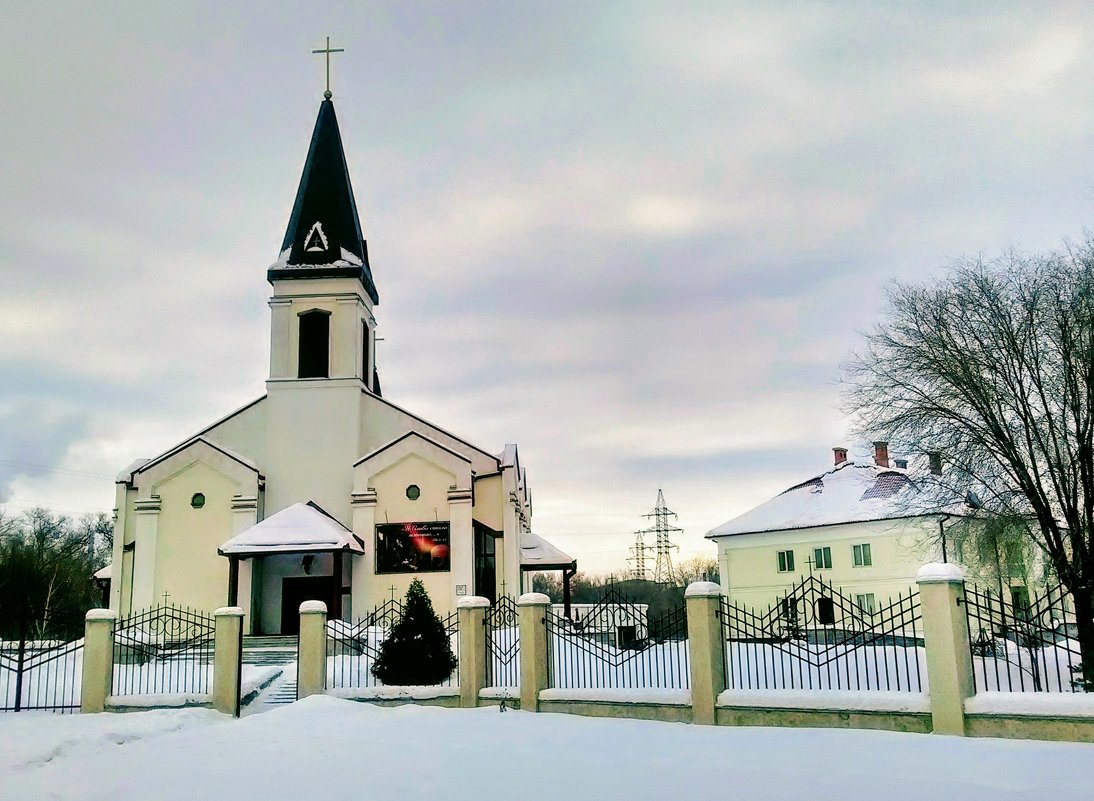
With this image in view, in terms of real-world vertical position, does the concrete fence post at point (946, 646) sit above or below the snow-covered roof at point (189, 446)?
below

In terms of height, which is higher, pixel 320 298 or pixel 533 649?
pixel 320 298

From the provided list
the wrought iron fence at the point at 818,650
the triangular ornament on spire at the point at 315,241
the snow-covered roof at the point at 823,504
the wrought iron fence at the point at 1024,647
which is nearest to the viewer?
the wrought iron fence at the point at 1024,647

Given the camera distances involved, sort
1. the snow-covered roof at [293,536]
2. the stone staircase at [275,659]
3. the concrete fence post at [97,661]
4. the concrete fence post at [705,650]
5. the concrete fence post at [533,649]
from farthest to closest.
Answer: the snow-covered roof at [293,536], the stone staircase at [275,659], the concrete fence post at [97,661], the concrete fence post at [533,649], the concrete fence post at [705,650]

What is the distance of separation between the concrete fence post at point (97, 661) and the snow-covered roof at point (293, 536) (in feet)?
33.4

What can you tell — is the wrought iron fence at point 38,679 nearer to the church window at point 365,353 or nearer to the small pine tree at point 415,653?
the small pine tree at point 415,653

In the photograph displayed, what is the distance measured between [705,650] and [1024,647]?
5873 millimetres

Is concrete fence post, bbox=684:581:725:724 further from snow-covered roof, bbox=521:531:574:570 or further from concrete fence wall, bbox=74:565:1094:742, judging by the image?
snow-covered roof, bbox=521:531:574:570

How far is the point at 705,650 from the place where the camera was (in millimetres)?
11328

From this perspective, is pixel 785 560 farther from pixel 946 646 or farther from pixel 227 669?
pixel 946 646

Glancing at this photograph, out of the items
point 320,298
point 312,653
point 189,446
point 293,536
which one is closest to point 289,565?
point 293,536

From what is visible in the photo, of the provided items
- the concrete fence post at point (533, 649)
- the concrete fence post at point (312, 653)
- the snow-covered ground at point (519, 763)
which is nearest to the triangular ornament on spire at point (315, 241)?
the concrete fence post at point (312, 653)

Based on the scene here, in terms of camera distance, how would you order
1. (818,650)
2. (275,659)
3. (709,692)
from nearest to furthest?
(709,692) < (818,650) < (275,659)

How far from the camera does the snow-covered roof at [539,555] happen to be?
105ft

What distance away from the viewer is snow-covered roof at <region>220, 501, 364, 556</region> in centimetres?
2505
